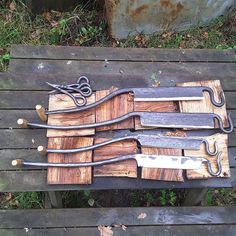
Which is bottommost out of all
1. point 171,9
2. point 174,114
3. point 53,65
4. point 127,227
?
point 127,227

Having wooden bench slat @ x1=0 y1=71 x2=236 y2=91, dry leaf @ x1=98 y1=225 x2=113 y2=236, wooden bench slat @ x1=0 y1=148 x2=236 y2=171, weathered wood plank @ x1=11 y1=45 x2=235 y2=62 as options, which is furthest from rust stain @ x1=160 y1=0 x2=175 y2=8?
dry leaf @ x1=98 y1=225 x2=113 y2=236

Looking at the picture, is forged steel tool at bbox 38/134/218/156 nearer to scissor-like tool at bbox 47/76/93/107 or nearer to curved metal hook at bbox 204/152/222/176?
curved metal hook at bbox 204/152/222/176

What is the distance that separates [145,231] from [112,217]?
21 centimetres

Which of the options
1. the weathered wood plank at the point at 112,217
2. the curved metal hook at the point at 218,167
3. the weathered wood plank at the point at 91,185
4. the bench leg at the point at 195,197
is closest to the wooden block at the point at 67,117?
the weathered wood plank at the point at 91,185

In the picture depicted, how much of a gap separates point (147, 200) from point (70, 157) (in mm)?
1019

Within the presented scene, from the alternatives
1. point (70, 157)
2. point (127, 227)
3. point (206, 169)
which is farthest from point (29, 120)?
point (206, 169)

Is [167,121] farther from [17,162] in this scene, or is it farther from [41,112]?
[17,162]

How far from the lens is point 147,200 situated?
2.73 meters

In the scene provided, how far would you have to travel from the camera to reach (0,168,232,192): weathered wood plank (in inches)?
75.5

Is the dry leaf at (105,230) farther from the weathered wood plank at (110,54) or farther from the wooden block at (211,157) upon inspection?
the weathered wood plank at (110,54)

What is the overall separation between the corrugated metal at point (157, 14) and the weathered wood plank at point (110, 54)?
2.67 ft

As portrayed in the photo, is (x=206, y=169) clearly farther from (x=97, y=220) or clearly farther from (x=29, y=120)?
(x=29, y=120)

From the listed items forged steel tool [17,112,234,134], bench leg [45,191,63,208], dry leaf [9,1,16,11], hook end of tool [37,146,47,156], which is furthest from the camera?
dry leaf [9,1,16,11]

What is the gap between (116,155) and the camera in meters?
1.92
